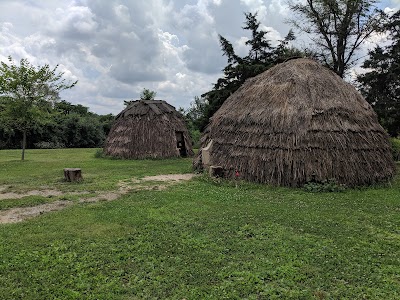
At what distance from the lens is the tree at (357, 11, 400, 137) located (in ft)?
67.9

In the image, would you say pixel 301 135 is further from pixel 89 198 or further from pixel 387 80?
pixel 387 80

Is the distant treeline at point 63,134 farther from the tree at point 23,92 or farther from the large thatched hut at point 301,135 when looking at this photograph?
the large thatched hut at point 301,135

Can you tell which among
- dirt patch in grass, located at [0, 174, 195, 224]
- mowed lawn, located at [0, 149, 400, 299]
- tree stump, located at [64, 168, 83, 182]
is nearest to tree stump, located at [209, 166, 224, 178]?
dirt patch in grass, located at [0, 174, 195, 224]

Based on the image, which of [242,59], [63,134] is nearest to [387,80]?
[242,59]

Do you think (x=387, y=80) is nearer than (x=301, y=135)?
No

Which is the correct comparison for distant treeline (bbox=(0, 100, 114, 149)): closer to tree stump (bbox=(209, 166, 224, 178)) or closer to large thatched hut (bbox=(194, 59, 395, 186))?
tree stump (bbox=(209, 166, 224, 178))

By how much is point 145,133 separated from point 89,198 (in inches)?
540

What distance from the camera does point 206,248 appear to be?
21.9 ft

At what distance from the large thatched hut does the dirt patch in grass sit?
2270 mm

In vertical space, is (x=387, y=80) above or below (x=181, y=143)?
above

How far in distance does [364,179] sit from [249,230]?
7189 mm

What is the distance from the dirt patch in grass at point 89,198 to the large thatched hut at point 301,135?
89.4 inches

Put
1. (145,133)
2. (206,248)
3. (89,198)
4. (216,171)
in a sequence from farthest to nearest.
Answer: (145,133)
(216,171)
(89,198)
(206,248)

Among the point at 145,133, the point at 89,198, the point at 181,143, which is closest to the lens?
the point at 89,198
